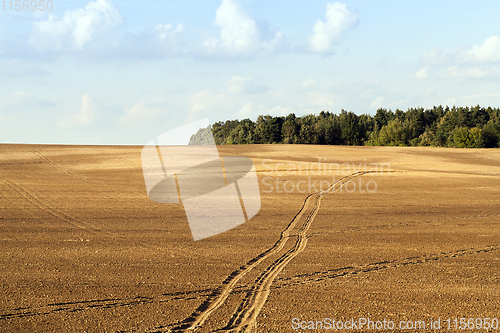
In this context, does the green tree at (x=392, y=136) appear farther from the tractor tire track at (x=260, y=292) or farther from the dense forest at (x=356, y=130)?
the tractor tire track at (x=260, y=292)

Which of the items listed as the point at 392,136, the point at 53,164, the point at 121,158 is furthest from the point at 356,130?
the point at 53,164

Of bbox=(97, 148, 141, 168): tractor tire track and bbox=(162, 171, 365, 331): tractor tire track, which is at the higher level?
bbox=(97, 148, 141, 168): tractor tire track

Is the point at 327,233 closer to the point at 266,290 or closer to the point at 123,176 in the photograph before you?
the point at 266,290

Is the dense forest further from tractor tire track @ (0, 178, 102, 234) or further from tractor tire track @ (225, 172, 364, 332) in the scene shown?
tractor tire track @ (225, 172, 364, 332)

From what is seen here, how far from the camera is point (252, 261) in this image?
11867 millimetres

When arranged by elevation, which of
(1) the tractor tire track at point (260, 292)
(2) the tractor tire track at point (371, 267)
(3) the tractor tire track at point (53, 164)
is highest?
(3) the tractor tire track at point (53, 164)

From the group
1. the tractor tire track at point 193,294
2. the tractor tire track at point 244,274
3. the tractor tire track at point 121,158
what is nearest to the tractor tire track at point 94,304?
the tractor tire track at point 193,294

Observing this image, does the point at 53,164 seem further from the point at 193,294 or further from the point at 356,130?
the point at 356,130

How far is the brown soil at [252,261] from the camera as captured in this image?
8398mm

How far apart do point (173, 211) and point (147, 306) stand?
1117cm

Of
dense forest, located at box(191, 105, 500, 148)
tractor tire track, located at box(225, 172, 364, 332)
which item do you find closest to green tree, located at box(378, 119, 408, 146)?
dense forest, located at box(191, 105, 500, 148)

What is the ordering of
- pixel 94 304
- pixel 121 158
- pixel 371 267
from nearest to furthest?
pixel 94 304
pixel 371 267
pixel 121 158

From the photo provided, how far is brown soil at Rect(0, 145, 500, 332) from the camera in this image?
27.6 ft

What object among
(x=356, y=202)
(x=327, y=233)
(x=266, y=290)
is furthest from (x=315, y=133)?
(x=266, y=290)
